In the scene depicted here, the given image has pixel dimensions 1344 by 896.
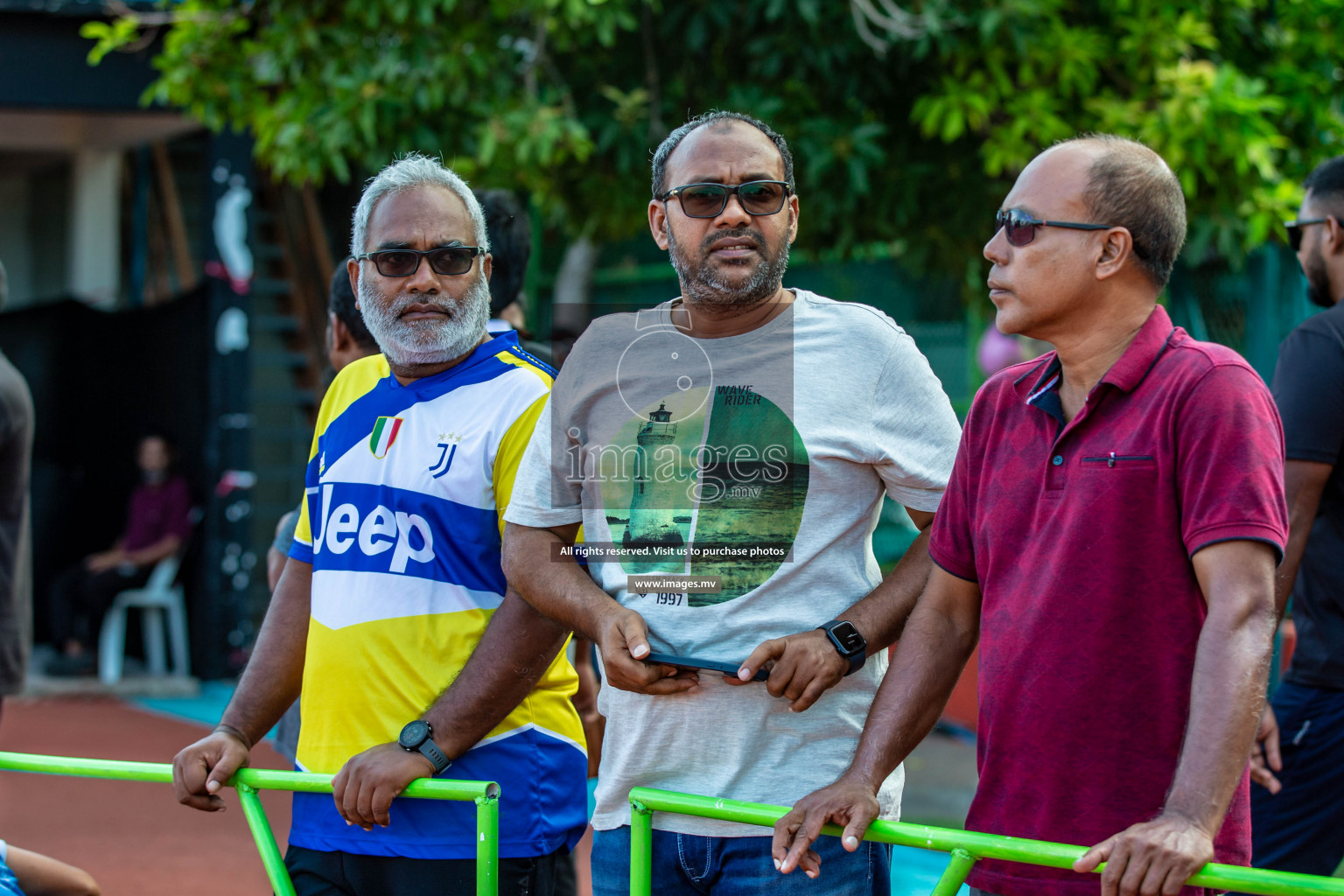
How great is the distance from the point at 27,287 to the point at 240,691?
11.9 m

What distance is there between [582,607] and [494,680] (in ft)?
0.90

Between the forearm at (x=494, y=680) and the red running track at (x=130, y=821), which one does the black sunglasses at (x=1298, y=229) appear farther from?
the red running track at (x=130, y=821)

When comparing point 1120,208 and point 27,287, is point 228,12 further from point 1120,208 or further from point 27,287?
point 27,287

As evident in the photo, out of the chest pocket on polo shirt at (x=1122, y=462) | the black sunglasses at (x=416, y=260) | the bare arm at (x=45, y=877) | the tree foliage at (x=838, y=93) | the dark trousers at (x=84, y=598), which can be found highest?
the tree foliage at (x=838, y=93)

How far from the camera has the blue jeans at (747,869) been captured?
221 cm

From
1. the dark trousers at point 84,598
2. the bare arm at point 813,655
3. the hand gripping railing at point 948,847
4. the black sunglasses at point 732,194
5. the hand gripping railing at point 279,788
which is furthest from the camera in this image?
the dark trousers at point 84,598

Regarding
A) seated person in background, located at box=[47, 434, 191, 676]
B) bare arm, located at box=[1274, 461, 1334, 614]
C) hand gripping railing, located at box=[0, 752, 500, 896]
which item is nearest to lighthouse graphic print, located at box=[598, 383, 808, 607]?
hand gripping railing, located at box=[0, 752, 500, 896]

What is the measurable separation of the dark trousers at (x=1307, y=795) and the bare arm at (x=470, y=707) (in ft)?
6.71

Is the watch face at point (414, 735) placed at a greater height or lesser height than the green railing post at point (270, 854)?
greater

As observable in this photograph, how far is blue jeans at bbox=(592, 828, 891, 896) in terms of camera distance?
2209 millimetres

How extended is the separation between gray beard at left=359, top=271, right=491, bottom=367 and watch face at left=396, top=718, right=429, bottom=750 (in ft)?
2.51

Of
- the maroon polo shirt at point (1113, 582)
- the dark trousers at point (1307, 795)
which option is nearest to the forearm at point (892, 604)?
the maroon polo shirt at point (1113, 582)

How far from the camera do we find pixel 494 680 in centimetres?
248

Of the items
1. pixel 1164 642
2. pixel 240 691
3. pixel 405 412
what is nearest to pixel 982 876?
pixel 1164 642
